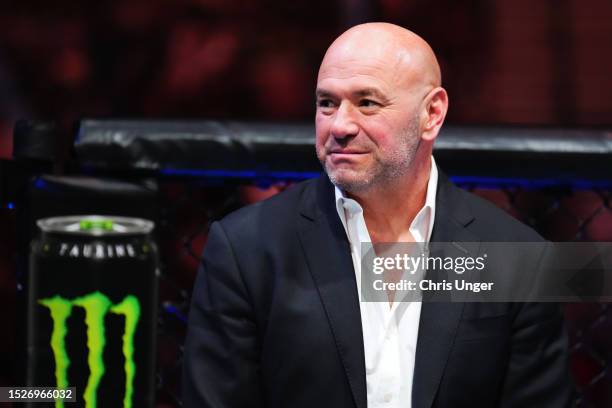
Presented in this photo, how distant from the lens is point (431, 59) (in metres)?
1.13

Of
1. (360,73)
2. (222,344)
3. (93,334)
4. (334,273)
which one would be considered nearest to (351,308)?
(334,273)

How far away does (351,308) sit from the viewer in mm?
1033

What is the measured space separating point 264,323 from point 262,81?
144cm

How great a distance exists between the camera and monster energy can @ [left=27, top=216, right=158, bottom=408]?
59 cm

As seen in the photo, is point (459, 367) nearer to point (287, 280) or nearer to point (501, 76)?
point (287, 280)

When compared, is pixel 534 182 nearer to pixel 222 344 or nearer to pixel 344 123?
pixel 344 123

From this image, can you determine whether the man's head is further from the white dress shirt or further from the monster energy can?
the monster energy can

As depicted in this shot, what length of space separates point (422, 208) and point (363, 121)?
0.50ft

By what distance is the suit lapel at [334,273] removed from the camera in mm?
1023

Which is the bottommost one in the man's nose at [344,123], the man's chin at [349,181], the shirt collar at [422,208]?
the shirt collar at [422,208]

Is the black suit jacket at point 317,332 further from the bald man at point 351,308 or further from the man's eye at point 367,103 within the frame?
the man's eye at point 367,103

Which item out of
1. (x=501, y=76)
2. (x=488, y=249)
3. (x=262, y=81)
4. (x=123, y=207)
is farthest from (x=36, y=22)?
(x=488, y=249)

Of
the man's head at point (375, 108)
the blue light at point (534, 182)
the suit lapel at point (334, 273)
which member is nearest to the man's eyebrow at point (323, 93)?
the man's head at point (375, 108)

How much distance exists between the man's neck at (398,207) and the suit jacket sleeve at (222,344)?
0.59 ft
